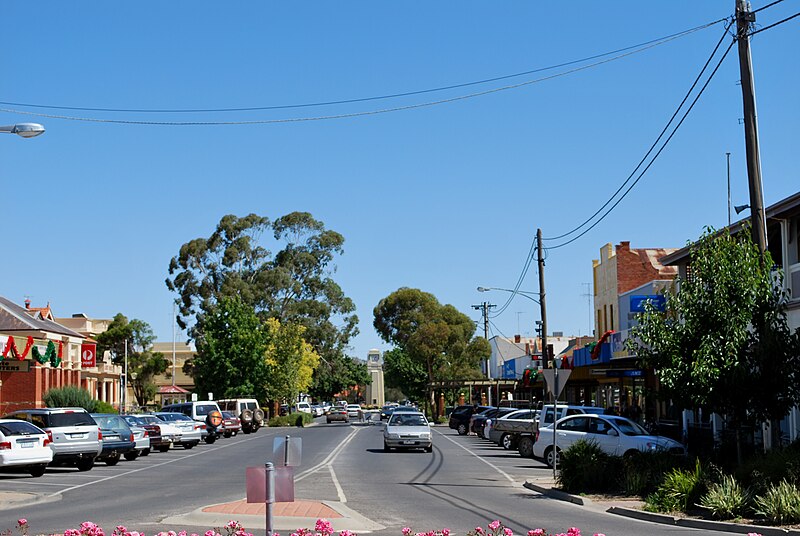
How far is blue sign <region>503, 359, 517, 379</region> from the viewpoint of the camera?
231 feet

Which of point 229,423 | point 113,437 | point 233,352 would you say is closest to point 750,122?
point 113,437

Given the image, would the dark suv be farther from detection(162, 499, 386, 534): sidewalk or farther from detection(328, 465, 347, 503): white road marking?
detection(162, 499, 386, 534): sidewalk

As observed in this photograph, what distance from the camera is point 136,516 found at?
16.5 meters

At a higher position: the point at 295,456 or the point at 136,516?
the point at 295,456

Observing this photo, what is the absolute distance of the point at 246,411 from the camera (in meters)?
61.6

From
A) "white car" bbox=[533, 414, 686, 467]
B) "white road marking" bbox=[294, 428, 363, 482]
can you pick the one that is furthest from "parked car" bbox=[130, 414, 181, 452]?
"white car" bbox=[533, 414, 686, 467]

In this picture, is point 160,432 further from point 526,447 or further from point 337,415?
point 337,415

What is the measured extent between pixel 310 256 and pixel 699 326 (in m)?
66.0

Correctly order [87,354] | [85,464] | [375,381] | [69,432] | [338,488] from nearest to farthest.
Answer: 1. [338,488]
2. [69,432]
3. [85,464]
4. [87,354]
5. [375,381]

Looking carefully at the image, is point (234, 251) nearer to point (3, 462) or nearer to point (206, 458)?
point (206, 458)

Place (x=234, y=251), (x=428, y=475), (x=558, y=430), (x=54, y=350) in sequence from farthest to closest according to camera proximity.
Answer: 1. (x=234, y=251)
2. (x=54, y=350)
3. (x=558, y=430)
4. (x=428, y=475)

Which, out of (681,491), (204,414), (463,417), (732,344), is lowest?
(463,417)

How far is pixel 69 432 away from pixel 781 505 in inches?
760

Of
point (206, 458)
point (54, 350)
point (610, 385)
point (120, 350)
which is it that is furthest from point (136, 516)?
point (120, 350)
